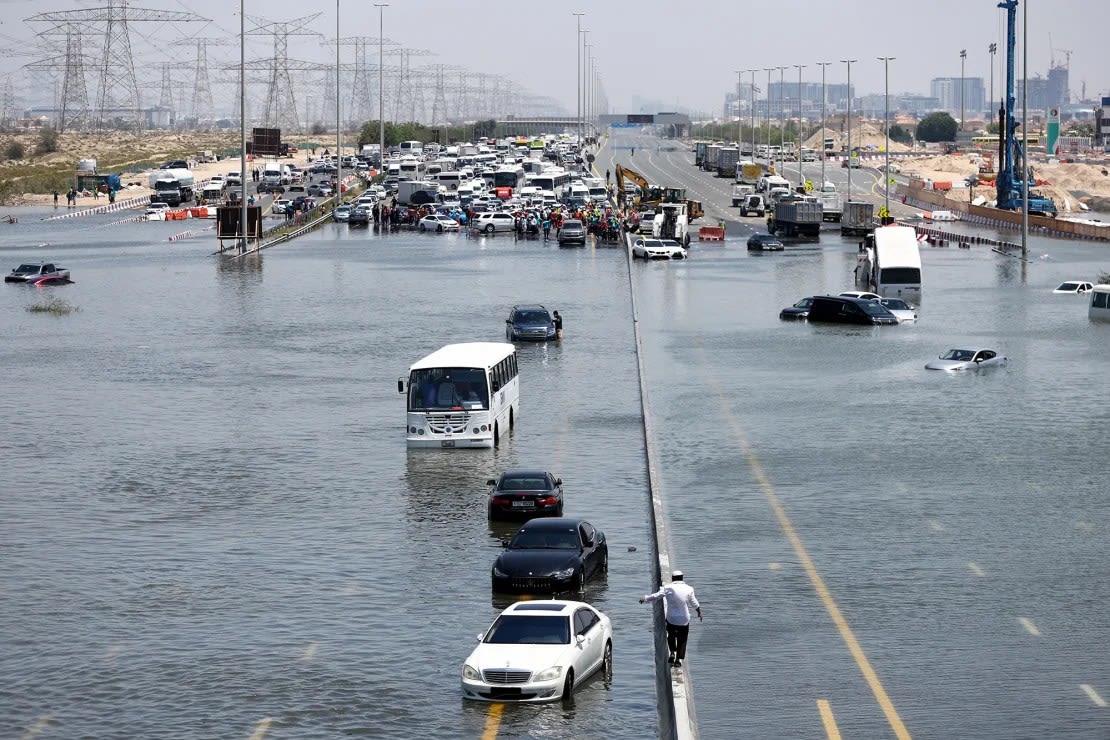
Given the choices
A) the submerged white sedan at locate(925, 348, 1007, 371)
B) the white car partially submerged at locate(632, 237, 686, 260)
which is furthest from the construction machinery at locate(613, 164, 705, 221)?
the submerged white sedan at locate(925, 348, 1007, 371)

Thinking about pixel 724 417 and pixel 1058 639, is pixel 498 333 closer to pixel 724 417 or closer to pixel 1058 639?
pixel 724 417

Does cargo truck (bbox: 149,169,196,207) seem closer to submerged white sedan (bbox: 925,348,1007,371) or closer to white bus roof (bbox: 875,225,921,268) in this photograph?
white bus roof (bbox: 875,225,921,268)

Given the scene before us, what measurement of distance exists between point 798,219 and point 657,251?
19.6 m

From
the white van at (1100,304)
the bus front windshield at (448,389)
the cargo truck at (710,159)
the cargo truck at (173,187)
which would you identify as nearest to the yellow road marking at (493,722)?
the bus front windshield at (448,389)

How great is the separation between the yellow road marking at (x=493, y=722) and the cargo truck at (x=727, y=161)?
15686cm

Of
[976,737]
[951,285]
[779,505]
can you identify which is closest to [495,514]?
[779,505]

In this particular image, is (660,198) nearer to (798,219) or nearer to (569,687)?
(798,219)

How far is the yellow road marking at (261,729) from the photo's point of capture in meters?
21.7

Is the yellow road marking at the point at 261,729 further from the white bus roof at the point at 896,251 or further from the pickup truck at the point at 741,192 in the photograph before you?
the pickup truck at the point at 741,192

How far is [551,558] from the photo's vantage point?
2842 cm

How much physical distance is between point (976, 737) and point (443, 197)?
122721 mm

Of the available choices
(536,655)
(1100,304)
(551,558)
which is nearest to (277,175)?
A: (1100,304)

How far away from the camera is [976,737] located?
21266 mm

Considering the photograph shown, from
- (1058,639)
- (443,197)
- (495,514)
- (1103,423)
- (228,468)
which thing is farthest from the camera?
(443,197)
